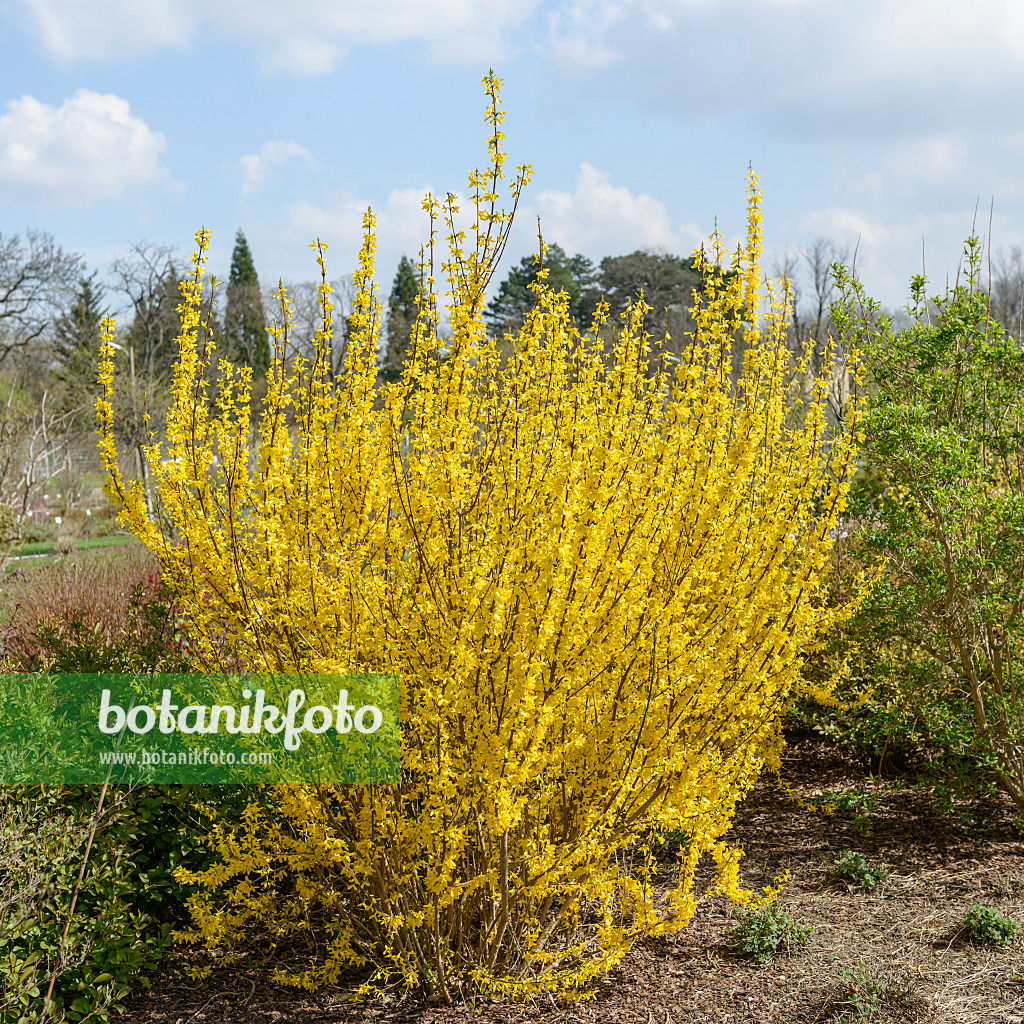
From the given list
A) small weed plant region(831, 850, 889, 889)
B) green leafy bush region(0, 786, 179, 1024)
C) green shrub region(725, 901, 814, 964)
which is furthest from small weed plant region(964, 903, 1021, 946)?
green leafy bush region(0, 786, 179, 1024)

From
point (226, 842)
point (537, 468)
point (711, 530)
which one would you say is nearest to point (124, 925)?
point (226, 842)

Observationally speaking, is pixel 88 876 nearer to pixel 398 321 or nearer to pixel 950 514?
pixel 950 514

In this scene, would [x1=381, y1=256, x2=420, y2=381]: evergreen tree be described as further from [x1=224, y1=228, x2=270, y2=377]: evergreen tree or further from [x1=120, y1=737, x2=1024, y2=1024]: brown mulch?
[x1=120, y1=737, x2=1024, y2=1024]: brown mulch

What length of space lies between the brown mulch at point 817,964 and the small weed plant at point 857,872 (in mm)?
51

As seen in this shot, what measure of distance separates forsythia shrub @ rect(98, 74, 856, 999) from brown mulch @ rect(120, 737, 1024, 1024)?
0.63 ft

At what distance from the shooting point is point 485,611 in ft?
8.68

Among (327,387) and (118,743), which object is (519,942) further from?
(327,387)

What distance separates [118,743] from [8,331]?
1189 inches

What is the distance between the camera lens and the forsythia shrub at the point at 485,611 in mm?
2779

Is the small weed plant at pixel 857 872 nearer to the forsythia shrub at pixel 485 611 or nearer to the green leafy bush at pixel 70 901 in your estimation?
the forsythia shrub at pixel 485 611

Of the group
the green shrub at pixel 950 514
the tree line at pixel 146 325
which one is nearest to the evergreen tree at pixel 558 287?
the tree line at pixel 146 325

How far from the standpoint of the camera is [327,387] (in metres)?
3.54

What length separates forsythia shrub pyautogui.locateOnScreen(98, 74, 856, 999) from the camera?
2.78m

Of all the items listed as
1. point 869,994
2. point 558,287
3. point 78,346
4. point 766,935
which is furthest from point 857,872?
point 78,346
